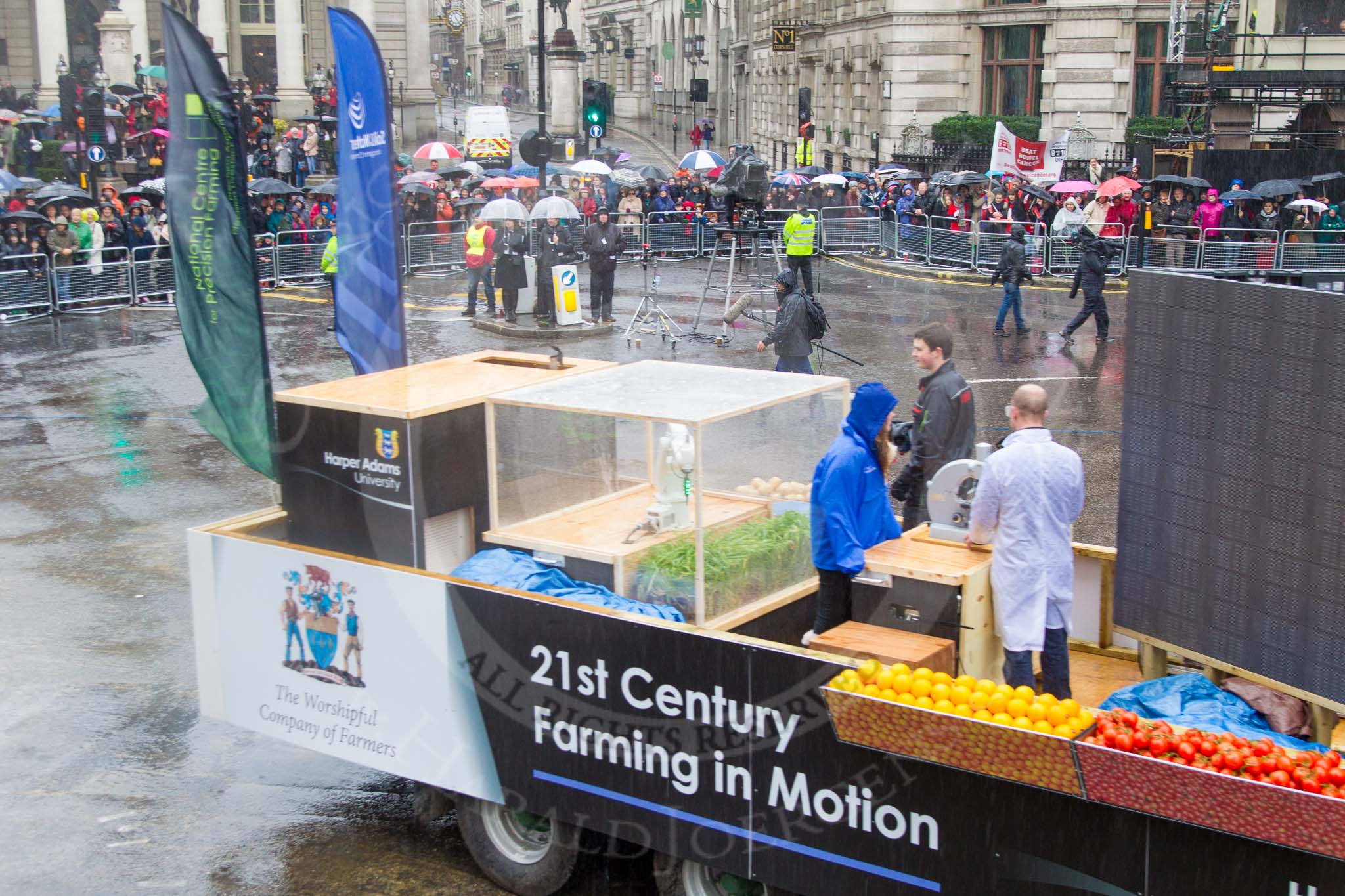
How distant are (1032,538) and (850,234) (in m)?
28.2

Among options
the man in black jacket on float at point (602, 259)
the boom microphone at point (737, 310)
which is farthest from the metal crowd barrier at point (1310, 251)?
the boom microphone at point (737, 310)

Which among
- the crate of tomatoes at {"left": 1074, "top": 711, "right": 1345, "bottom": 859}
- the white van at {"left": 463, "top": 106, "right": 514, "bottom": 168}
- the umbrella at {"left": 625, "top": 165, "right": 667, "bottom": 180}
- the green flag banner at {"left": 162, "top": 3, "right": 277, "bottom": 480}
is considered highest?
the white van at {"left": 463, "top": 106, "right": 514, "bottom": 168}

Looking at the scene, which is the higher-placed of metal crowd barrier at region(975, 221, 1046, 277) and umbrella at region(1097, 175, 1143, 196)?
umbrella at region(1097, 175, 1143, 196)

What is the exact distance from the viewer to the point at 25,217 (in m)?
24.0

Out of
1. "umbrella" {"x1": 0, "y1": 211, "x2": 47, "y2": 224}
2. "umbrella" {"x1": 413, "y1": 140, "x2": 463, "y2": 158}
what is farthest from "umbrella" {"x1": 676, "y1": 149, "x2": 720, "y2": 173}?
"umbrella" {"x1": 0, "y1": 211, "x2": 47, "y2": 224}

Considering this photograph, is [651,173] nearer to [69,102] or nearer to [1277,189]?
[1277,189]

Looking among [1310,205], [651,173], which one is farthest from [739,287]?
[1310,205]

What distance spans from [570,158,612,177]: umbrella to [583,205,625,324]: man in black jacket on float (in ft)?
36.8

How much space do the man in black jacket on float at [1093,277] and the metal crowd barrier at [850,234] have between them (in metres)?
12.2

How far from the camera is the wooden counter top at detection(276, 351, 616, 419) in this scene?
273 inches

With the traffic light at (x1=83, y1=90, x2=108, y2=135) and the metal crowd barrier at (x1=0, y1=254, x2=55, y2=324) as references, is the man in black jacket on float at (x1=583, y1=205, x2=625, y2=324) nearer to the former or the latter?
the metal crowd barrier at (x1=0, y1=254, x2=55, y2=324)

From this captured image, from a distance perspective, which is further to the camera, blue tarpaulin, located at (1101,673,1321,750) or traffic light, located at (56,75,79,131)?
traffic light, located at (56,75,79,131)

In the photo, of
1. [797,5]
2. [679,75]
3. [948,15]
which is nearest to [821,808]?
[948,15]

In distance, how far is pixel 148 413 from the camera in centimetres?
1708
